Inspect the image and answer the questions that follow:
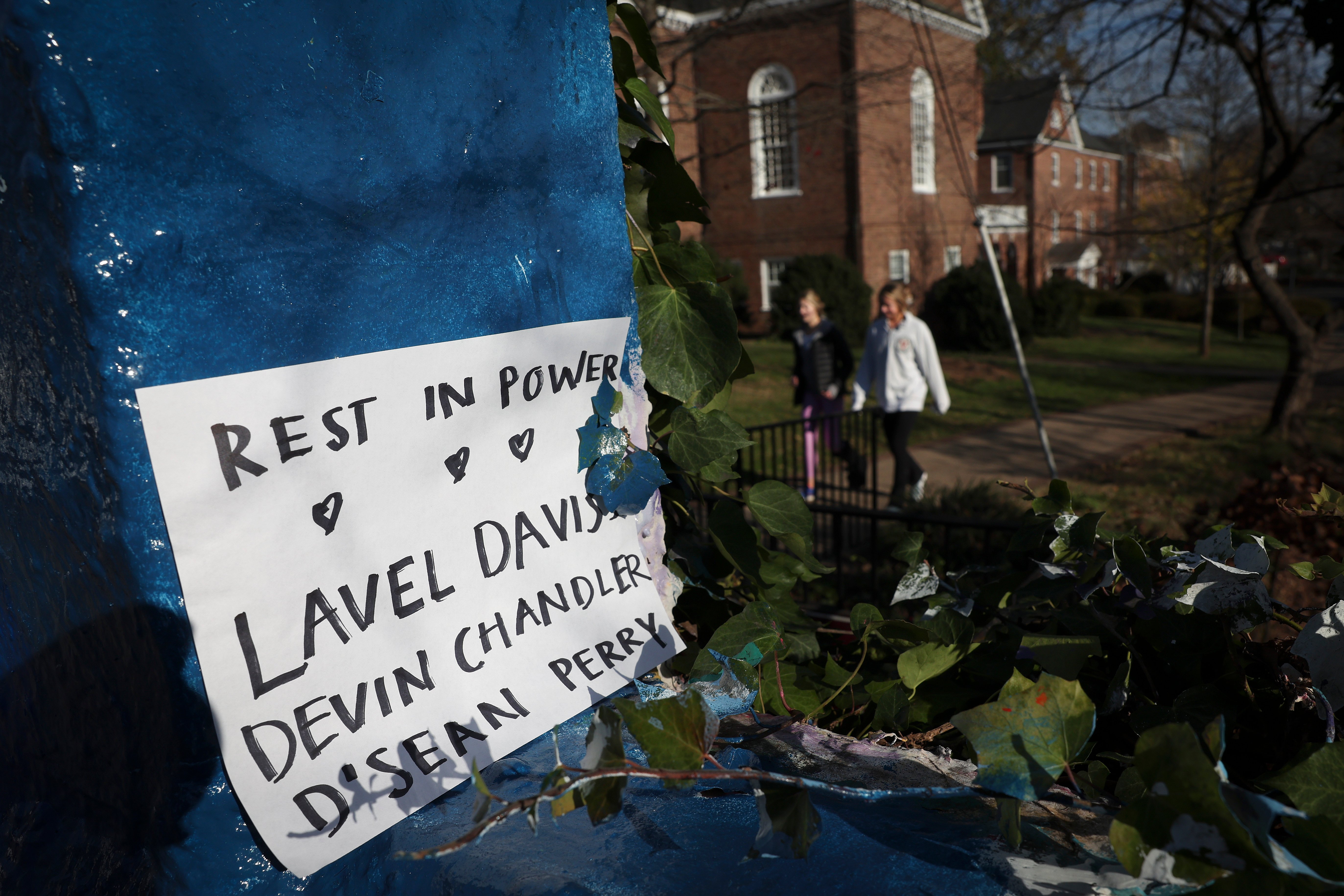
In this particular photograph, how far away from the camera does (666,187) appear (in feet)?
4.91

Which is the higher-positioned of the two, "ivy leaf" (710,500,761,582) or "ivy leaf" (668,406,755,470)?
"ivy leaf" (668,406,755,470)

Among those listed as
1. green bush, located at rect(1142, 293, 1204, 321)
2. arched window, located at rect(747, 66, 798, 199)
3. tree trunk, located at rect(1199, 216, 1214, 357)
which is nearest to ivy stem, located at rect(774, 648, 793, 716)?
arched window, located at rect(747, 66, 798, 199)

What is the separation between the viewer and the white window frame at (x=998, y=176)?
33.7 metres

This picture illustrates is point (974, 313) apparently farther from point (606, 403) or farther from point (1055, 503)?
point (606, 403)

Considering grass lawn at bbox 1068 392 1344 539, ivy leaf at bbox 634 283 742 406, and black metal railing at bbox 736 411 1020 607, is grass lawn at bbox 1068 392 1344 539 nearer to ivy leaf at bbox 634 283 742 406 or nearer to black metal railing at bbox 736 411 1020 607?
black metal railing at bbox 736 411 1020 607

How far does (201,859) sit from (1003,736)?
0.82 meters

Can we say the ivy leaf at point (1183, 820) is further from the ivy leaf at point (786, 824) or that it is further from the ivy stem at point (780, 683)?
the ivy stem at point (780, 683)

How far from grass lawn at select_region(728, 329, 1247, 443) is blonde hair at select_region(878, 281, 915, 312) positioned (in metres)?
3.16

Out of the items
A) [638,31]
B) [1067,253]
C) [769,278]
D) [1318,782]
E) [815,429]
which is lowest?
[815,429]

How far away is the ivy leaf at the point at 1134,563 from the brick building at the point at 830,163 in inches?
564

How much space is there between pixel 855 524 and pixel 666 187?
536 cm

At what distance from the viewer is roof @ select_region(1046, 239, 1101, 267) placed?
37094 millimetres

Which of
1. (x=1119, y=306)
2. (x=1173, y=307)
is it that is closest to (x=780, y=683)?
(x=1173, y=307)

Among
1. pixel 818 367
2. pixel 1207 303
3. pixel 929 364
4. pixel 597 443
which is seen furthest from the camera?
pixel 1207 303
